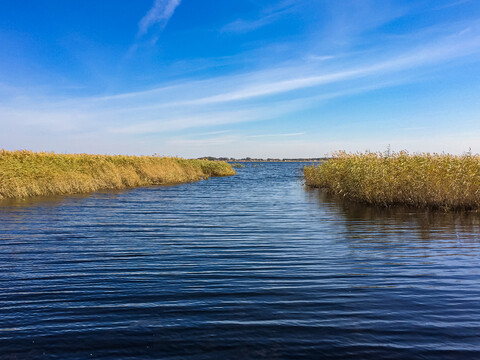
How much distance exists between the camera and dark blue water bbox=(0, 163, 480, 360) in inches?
195

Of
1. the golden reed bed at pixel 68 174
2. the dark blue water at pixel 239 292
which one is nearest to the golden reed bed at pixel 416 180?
the dark blue water at pixel 239 292

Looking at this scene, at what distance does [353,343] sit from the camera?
5020 mm

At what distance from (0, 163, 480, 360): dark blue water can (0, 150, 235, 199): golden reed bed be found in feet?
41.0

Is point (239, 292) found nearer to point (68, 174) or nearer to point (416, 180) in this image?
point (416, 180)

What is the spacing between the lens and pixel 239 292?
6.98 m

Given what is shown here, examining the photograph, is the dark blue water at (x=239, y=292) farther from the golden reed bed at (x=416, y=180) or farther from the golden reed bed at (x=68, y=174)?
the golden reed bed at (x=68, y=174)

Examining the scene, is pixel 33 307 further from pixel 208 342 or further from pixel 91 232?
pixel 91 232

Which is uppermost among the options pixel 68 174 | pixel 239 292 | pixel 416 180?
pixel 68 174

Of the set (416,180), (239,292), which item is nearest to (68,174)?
(416,180)

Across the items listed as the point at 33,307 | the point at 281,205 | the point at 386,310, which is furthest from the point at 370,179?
the point at 33,307

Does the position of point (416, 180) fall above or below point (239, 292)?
above

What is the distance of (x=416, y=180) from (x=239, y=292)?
15.4 meters

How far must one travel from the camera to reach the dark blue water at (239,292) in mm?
4957

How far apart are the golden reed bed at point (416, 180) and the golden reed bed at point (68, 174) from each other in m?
20.7
